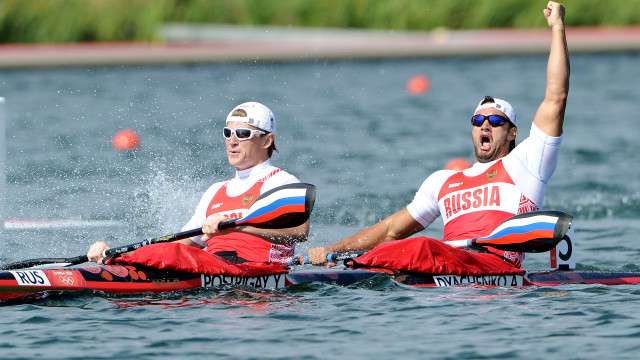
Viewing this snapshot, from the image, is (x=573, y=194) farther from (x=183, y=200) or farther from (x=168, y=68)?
(x=168, y=68)

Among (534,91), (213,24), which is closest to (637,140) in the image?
(534,91)

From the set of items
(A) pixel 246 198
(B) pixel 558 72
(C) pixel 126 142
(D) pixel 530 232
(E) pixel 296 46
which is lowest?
(D) pixel 530 232

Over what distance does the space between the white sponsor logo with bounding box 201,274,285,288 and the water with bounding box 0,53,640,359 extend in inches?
2.4

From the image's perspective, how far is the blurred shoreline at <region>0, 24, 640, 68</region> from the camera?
979 inches

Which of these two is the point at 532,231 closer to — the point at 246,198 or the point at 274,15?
the point at 246,198

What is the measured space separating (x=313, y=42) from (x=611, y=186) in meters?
14.7

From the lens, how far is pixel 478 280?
7062 mm

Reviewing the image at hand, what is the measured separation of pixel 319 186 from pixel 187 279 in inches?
247

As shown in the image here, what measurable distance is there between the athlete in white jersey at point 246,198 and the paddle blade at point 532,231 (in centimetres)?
133

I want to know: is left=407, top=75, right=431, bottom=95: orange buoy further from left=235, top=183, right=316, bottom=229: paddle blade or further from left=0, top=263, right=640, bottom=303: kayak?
left=235, top=183, right=316, bottom=229: paddle blade

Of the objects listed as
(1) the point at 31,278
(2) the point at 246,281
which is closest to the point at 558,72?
(2) the point at 246,281

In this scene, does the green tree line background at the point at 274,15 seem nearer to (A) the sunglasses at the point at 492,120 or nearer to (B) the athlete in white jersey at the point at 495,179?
(B) the athlete in white jersey at the point at 495,179

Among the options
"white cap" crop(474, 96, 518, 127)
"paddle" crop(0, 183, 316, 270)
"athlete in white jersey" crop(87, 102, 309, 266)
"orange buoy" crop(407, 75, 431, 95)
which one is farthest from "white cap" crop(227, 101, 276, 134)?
"orange buoy" crop(407, 75, 431, 95)

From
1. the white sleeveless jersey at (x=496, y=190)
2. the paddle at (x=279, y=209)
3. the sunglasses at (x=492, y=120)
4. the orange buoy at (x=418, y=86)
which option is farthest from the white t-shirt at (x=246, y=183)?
the orange buoy at (x=418, y=86)
